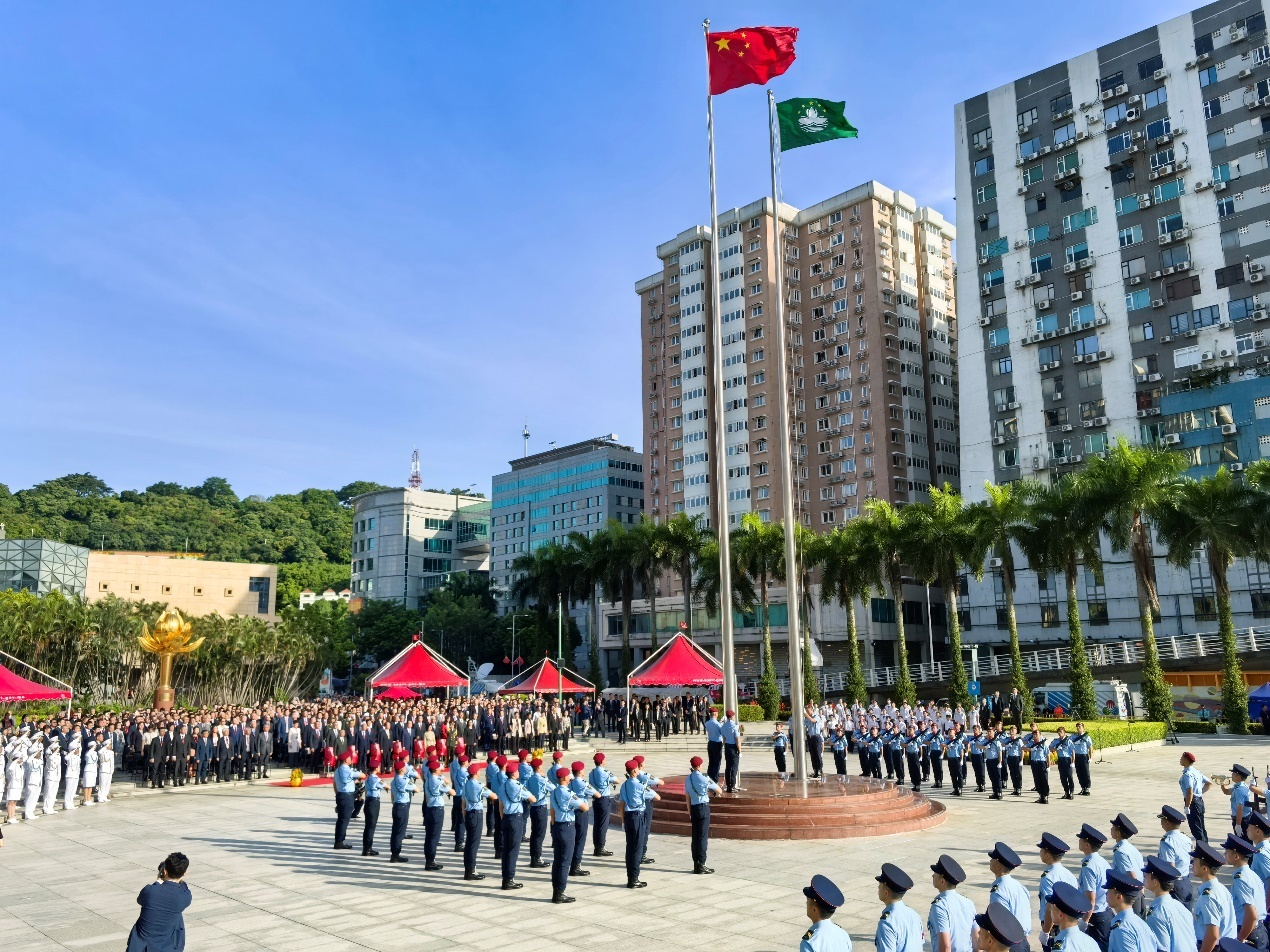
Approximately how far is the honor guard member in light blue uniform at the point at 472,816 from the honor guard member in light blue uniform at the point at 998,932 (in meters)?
9.74

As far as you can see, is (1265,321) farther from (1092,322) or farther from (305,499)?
(305,499)

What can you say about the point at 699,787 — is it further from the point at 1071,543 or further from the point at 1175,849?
the point at 1071,543

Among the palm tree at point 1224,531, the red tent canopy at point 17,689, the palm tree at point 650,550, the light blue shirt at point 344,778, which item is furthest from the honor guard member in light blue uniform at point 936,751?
the palm tree at point 650,550

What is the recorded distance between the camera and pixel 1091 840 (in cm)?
890

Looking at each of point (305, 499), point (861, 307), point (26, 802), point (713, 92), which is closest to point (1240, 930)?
point (713, 92)

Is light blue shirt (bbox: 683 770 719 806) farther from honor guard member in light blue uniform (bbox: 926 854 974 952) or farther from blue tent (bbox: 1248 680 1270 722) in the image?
blue tent (bbox: 1248 680 1270 722)

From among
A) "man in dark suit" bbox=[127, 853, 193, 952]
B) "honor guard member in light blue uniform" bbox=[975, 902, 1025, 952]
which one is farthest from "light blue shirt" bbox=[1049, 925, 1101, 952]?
"man in dark suit" bbox=[127, 853, 193, 952]

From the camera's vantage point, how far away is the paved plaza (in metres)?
11.5

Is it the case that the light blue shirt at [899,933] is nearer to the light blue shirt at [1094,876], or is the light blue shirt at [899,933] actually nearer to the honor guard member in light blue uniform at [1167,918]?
the honor guard member in light blue uniform at [1167,918]

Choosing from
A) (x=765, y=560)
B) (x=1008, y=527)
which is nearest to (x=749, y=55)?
(x=1008, y=527)

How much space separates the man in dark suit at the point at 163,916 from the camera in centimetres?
749

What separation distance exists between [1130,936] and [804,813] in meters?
11.8

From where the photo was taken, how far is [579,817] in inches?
568

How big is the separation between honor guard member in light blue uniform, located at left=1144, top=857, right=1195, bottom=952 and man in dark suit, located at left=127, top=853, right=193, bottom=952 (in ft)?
24.1
